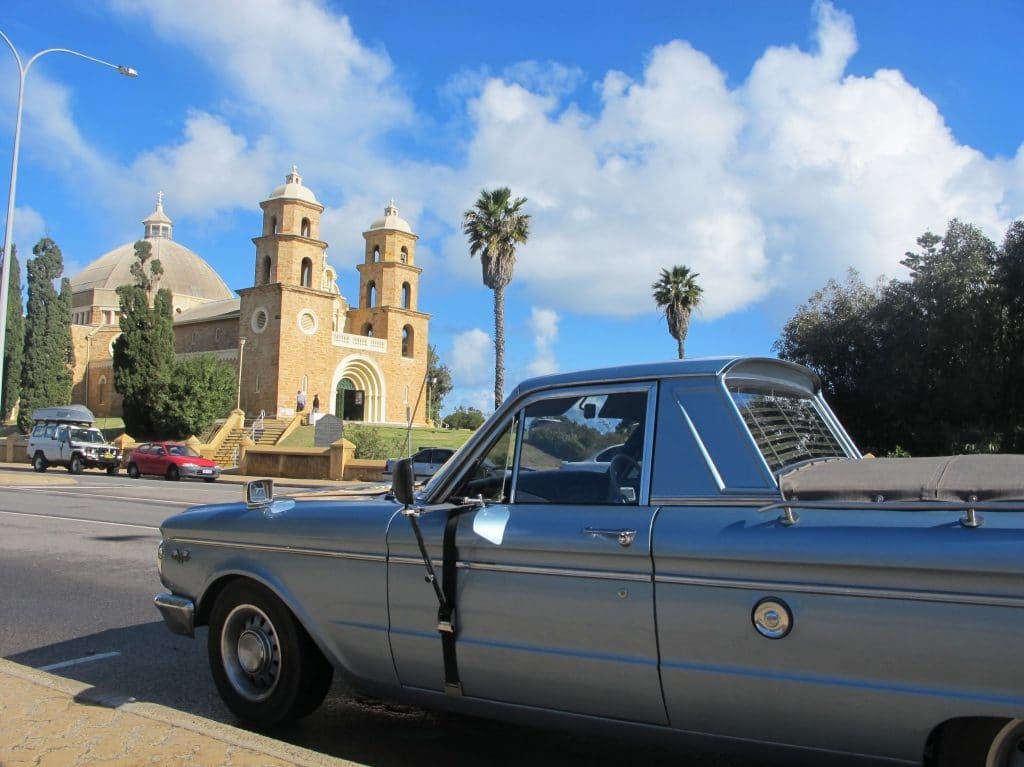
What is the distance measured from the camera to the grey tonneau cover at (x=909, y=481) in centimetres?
283

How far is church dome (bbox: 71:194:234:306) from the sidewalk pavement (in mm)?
90003

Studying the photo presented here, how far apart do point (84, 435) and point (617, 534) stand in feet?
129

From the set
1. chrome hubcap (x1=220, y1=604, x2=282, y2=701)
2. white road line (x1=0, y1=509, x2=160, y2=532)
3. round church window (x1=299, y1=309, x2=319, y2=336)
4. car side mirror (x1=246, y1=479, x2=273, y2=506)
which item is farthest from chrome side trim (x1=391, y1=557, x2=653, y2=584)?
round church window (x1=299, y1=309, x2=319, y2=336)

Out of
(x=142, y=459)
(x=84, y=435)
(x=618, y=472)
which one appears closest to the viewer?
(x=618, y=472)

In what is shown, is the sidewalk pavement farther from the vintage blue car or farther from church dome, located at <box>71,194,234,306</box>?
church dome, located at <box>71,194,234,306</box>

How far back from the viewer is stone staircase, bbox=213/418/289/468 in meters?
46.4

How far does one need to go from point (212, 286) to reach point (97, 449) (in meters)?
62.5

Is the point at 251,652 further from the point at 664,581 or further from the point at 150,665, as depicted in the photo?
the point at 664,581

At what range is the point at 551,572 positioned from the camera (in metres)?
3.40

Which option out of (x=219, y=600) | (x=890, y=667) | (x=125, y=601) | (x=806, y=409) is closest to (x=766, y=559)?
(x=890, y=667)

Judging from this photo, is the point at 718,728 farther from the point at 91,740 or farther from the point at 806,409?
the point at 91,740

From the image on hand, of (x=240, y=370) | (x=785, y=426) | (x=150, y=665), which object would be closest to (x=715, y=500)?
(x=785, y=426)

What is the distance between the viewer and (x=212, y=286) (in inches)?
3802

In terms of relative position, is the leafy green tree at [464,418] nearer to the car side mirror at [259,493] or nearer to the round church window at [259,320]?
the round church window at [259,320]
